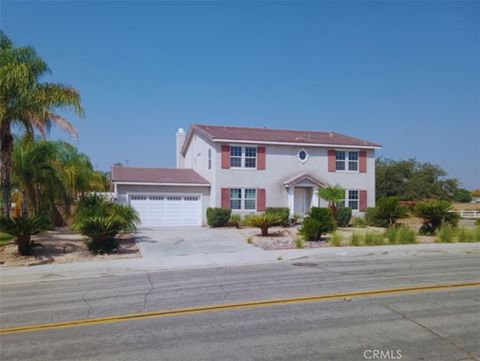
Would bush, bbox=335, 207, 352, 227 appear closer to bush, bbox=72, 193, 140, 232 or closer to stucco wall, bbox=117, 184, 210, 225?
stucco wall, bbox=117, 184, 210, 225

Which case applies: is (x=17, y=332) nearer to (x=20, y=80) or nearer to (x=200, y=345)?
(x=200, y=345)

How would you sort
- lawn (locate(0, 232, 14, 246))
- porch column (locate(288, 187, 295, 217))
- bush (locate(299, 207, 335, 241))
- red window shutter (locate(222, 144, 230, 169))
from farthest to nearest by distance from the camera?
porch column (locate(288, 187, 295, 217)) → red window shutter (locate(222, 144, 230, 169)) → bush (locate(299, 207, 335, 241)) → lawn (locate(0, 232, 14, 246))

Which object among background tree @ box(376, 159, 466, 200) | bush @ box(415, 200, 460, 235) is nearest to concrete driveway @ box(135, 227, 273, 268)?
bush @ box(415, 200, 460, 235)

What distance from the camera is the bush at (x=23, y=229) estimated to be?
14.8 m

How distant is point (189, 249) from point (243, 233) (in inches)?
229

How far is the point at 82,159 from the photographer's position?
2809 centimetres

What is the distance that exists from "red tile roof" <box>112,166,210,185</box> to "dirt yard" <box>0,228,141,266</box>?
9.02 metres

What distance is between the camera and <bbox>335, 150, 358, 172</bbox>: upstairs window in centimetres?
→ 3034

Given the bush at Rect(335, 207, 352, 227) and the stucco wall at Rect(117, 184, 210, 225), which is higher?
the stucco wall at Rect(117, 184, 210, 225)

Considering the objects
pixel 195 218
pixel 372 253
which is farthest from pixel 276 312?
pixel 195 218

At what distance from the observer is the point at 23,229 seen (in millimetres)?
14844

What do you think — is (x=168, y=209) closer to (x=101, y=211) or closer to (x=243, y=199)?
(x=243, y=199)

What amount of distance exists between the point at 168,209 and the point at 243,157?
5741 mm

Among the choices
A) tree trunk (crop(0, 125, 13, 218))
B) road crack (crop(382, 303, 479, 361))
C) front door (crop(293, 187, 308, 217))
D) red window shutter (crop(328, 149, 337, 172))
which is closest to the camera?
road crack (crop(382, 303, 479, 361))
